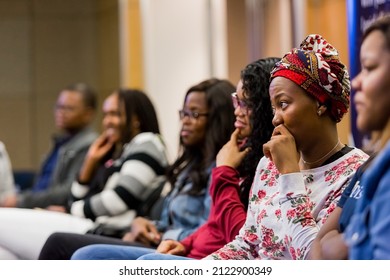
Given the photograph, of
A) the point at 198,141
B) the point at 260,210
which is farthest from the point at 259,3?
the point at 260,210

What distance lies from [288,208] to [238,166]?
78cm

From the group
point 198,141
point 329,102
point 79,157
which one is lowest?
point 79,157

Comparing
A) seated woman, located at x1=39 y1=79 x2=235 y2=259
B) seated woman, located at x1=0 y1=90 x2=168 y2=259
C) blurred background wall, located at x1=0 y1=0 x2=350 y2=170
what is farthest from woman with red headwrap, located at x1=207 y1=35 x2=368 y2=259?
seated woman, located at x1=0 y1=90 x2=168 y2=259

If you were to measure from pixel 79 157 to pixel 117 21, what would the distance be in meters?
3.45

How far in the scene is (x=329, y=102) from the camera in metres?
2.59

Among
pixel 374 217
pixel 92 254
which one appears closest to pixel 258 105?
pixel 92 254

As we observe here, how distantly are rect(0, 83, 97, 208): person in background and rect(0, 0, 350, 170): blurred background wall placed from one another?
Result: 834 millimetres

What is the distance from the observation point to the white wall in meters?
7.24

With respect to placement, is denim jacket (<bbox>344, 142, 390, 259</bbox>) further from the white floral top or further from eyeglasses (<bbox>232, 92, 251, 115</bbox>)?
eyeglasses (<bbox>232, 92, 251, 115</bbox>)

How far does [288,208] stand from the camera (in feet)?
8.00

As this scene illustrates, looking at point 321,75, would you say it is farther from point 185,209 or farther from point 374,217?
point 185,209

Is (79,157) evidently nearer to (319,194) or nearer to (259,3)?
(259,3)

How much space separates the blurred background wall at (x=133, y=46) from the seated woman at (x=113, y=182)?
0.57m

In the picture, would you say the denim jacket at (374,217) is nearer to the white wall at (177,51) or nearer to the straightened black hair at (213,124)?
the straightened black hair at (213,124)
